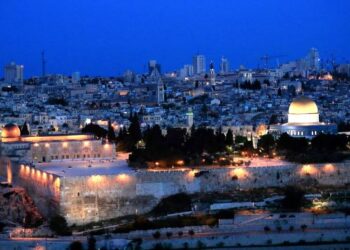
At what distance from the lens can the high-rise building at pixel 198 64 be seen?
333 feet

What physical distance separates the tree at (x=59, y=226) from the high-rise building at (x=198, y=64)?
7748cm

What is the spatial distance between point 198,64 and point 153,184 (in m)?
77.0

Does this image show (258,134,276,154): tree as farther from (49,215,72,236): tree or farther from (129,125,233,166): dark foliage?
(49,215,72,236): tree

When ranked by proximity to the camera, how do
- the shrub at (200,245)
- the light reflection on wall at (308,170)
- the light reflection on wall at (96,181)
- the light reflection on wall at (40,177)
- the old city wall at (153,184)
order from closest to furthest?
the shrub at (200,245), the old city wall at (153,184), the light reflection on wall at (96,181), the light reflection on wall at (40,177), the light reflection on wall at (308,170)

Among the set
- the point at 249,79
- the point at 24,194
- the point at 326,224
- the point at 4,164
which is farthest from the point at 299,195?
the point at 249,79

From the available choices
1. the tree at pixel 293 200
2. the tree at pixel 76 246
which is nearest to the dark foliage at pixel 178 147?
the tree at pixel 293 200

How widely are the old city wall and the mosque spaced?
799 cm

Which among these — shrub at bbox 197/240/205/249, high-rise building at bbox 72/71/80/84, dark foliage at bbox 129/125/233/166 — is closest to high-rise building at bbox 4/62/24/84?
high-rise building at bbox 72/71/80/84

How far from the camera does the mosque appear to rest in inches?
1357

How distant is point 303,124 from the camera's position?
1379 inches

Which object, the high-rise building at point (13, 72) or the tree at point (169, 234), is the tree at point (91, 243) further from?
the high-rise building at point (13, 72)

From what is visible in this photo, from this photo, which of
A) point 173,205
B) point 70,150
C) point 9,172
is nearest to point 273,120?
point 70,150

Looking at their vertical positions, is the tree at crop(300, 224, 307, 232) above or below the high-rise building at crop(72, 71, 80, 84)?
below

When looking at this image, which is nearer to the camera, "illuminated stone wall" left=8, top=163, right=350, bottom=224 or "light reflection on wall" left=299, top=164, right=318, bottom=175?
"illuminated stone wall" left=8, top=163, right=350, bottom=224
